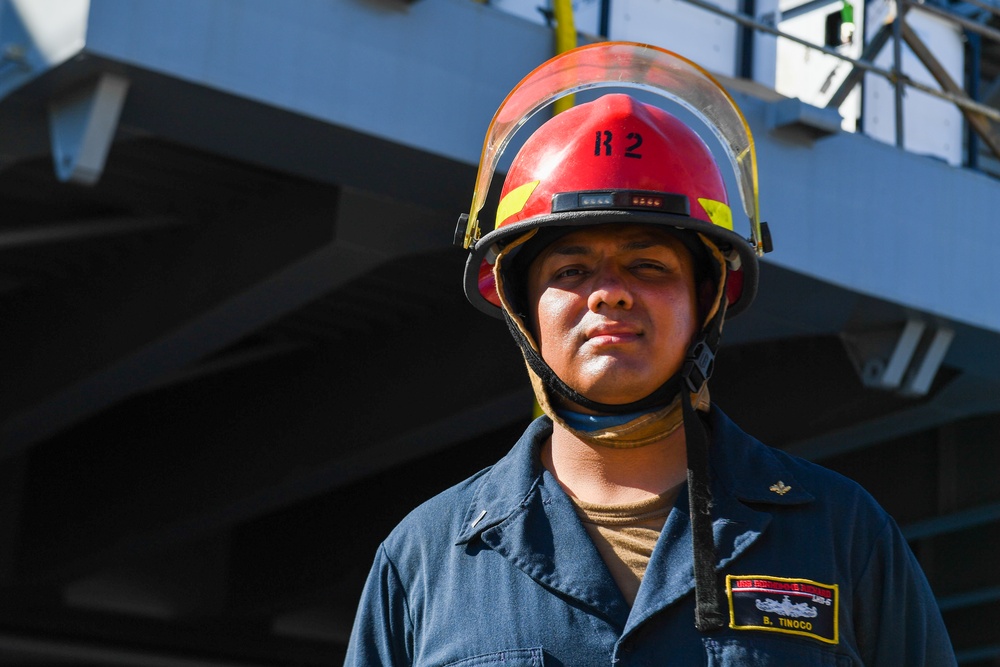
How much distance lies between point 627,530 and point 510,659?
0.29m

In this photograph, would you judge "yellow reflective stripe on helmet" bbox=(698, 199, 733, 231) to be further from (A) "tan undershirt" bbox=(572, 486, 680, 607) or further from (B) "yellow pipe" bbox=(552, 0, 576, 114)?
(B) "yellow pipe" bbox=(552, 0, 576, 114)

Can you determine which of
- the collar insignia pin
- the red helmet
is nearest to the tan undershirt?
the collar insignia pin

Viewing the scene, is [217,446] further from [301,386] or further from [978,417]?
[978,417]

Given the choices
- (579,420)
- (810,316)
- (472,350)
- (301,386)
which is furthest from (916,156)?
(579,420)

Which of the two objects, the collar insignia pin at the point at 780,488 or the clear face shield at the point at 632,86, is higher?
the clear face shield at the point at 632,86

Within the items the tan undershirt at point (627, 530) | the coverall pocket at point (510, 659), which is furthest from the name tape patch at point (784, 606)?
the coverall pocket at point (510, 659)

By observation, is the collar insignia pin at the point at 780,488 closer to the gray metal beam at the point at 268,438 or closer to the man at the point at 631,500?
the man at the point at 631,500

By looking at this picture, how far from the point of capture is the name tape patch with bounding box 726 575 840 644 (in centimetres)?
216

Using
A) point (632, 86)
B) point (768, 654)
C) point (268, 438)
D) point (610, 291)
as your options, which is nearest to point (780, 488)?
point (768, 654)

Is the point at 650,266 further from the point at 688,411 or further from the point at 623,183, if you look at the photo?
the point at 688,411

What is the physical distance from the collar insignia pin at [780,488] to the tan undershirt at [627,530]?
6.2 inches

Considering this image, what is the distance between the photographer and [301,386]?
35.8ft

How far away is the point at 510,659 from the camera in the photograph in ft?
7.32

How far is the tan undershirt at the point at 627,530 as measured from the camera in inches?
90.6
